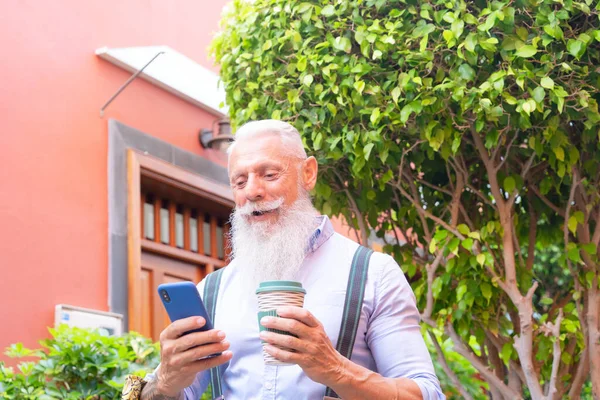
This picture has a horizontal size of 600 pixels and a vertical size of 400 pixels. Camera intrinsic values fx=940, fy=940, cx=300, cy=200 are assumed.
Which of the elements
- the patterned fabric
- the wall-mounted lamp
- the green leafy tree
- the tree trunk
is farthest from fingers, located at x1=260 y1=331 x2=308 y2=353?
the wall-mounted lamp

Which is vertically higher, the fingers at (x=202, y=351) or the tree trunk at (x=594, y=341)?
the tree trunk at (x=594, y=341)

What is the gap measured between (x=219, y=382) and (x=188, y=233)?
20.1 feet

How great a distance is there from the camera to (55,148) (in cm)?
668

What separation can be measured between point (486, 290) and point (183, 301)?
3.05m

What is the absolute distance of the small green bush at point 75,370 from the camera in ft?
16.8

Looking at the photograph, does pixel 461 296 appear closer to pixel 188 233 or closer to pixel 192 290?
pixel 192 290

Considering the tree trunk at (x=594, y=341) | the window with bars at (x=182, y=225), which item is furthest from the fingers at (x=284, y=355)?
the window with bars at (x=182, y=225)

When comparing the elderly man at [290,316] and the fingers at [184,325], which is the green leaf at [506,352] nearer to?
the elderly man at [290,316]

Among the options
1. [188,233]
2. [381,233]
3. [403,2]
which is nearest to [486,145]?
[403,2]

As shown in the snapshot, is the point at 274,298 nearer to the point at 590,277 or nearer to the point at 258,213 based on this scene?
the point at 258,213

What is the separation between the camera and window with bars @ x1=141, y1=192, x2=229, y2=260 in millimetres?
8039

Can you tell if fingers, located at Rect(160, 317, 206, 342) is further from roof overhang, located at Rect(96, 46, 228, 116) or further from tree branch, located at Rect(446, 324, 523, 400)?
roof overhang, located at Rect(96, 46, 228, 116)

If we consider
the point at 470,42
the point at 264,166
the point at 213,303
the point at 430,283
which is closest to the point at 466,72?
the point at 470,42

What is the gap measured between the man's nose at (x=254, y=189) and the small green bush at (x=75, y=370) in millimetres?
2822
